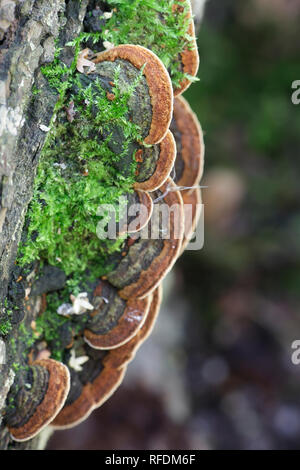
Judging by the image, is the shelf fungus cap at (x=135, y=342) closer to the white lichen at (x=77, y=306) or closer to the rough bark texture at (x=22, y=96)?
the white lichen at (x=77, y=306)

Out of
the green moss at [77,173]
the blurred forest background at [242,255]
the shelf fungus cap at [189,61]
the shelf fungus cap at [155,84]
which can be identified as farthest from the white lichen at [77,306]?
the blurred forest background at [242,255]

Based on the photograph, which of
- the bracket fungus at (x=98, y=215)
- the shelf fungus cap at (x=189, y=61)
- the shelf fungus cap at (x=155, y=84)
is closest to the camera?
the shelf fungus cap at (x=155, y=84)

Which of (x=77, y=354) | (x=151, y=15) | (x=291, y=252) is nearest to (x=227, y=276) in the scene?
(x=291, y=252)

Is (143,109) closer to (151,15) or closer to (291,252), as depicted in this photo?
(151,15)

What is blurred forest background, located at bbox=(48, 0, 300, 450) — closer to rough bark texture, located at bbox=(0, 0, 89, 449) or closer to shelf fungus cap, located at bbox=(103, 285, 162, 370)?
shelf fungus cap, located at bbox=(103, 285, 162, 370)

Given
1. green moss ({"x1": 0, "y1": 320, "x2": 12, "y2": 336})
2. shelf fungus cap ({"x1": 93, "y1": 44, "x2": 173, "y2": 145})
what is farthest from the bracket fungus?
green moss ({"x1": 0, "y1": 320, "x2": 12, "y2": 336})

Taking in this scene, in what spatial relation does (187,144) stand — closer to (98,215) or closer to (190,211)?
(190,211)
